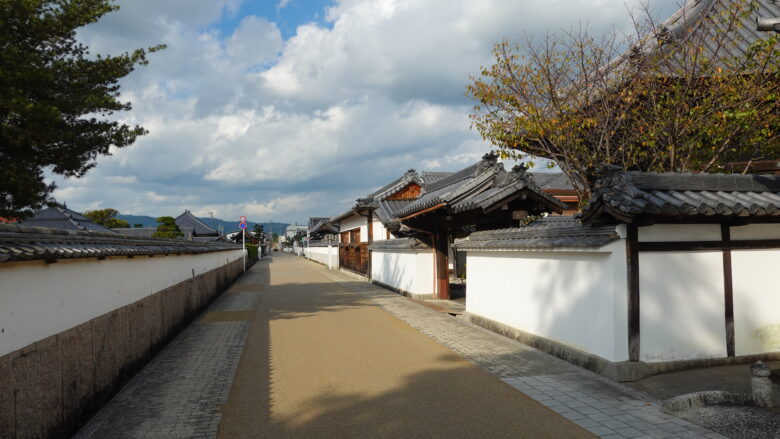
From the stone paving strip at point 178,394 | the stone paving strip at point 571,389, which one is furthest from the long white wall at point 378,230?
the stone paving strip at point 178,394

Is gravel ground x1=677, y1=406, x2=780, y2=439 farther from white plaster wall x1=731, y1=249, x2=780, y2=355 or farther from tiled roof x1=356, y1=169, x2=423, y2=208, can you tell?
tiled roof x1=356, y1=169, x2=423, y2=208

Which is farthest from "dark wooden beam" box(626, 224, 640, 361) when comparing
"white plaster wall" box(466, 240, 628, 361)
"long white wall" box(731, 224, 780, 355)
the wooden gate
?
the wooden gate

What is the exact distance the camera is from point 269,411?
18.9ft

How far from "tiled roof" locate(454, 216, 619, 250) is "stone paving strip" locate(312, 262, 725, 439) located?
1.84m

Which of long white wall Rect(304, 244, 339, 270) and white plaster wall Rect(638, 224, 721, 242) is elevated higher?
white plaster wall Rect(638, 224, 721, 242)

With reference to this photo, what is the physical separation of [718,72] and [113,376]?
10969mm

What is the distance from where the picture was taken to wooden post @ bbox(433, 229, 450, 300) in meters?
16.6

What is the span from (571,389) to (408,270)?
1180cm

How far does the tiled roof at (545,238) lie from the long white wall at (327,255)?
2811 cm

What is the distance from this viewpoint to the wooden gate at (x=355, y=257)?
2817cm

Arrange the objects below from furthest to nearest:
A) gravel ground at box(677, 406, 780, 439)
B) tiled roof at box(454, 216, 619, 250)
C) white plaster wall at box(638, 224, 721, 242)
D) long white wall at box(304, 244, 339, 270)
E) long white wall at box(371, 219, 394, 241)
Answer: long white wall at box(304, 244, 339, 270) → long white wall at box(371, 219, 394, 241) → tiled roof at box(454, 216, 619, 250) → white plaster wall at box(638, 224, 721, 242) → gravel ground at box(677, 406, 780, 439)

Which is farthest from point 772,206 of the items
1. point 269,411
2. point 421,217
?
point 421,217

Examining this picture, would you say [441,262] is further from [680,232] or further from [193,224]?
[193,224]

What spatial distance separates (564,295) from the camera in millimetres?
7930
